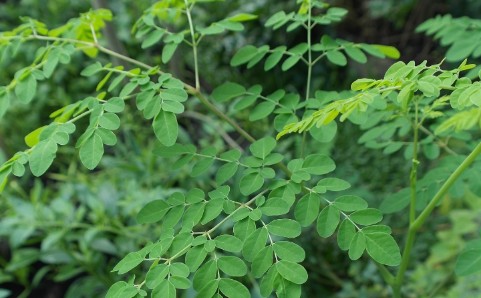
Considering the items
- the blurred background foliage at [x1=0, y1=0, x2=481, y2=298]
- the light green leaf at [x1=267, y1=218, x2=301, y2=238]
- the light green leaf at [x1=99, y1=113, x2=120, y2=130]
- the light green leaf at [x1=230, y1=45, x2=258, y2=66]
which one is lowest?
the blurred background foliage at [x1=0, y1=0, x2=481, y2=298]

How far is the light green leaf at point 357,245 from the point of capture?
4.13 ft

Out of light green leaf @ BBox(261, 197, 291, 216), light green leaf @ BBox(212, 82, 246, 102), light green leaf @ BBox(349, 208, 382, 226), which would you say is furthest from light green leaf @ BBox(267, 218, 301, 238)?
light green leaf @ BBox(212, 82, 246, 102)

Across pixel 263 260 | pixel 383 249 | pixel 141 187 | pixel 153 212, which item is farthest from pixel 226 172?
pixel 141 187

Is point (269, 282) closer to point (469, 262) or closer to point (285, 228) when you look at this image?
point (285, 228)

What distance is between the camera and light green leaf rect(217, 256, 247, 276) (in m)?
1.22

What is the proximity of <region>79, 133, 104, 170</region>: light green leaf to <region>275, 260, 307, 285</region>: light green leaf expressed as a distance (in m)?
0.43

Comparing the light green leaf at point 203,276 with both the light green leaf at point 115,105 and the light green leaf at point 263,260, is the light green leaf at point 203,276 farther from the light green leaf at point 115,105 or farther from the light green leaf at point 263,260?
the light green leaf at point 115,105

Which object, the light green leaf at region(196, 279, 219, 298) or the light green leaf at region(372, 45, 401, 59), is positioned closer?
the light green leaf at region(196, 279, 219, 298)

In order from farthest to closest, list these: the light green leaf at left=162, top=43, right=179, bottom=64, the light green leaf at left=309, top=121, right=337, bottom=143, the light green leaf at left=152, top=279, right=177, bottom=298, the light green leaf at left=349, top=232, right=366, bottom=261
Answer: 1. the light green leaf at left=162, top=43, right=179, bottom=64
2. the light green leaf at left=309, top=121, right=337, bottom=143
3. the light green leaf at left=349, top=232, right=366, bottom=261
4. the light green leaf at left=152, top=279, right=177, bottom=298

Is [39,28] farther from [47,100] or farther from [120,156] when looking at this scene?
[47,100]

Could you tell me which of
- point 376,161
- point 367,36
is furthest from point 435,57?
point 376,161

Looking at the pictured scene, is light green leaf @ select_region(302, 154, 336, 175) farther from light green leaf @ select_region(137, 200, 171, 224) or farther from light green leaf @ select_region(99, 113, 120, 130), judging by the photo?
light green leaf @ select_region(99, 113, 120, 130)

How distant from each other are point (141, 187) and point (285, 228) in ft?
5.54

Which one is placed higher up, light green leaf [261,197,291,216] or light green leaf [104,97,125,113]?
light green leaf [104,97,125,113]
